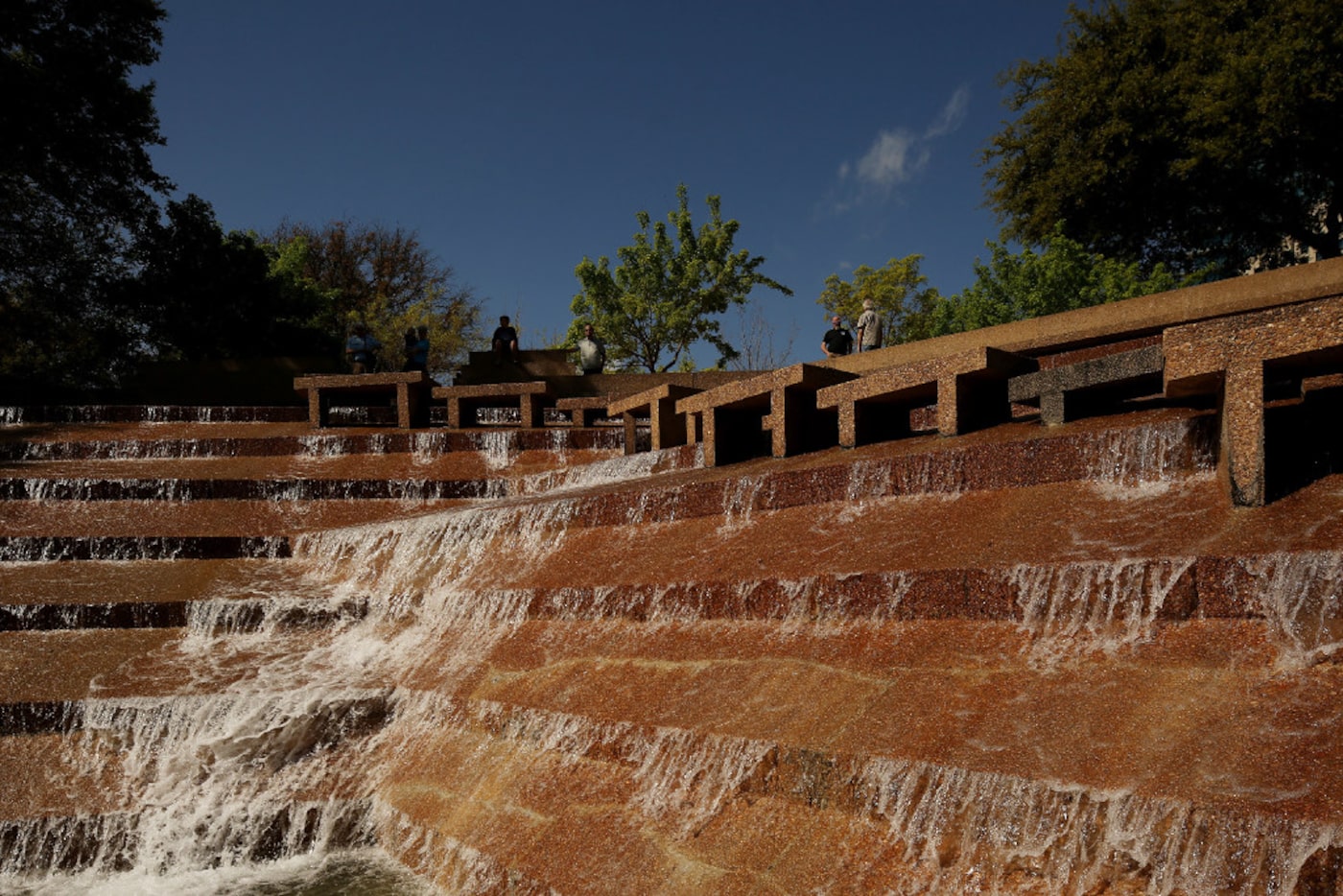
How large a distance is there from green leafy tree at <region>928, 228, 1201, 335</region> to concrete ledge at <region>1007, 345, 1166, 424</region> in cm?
1668

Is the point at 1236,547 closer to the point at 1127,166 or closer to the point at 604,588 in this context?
the point at 604,588

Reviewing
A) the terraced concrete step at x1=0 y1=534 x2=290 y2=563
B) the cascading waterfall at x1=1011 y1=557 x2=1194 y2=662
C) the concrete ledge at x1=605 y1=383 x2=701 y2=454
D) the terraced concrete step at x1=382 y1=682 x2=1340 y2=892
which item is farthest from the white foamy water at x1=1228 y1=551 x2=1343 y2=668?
the terraced concrete step at x1=0 y1=534 x2=290 y2=563

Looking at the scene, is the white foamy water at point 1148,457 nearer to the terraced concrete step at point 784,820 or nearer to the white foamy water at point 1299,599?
the white foamy water at point 1299,599

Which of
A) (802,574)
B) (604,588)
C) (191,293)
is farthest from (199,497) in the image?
(191,293)

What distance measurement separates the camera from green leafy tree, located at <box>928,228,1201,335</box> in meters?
24.1

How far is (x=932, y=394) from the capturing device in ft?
25.1

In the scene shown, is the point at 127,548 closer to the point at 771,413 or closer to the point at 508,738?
the point at 508,738

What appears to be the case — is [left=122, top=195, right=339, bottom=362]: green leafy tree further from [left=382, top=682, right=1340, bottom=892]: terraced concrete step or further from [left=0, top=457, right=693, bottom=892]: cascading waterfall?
[left=382, top=682, right=1340, bottom=892]: terraced concrete step

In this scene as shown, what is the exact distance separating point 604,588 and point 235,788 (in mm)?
2694

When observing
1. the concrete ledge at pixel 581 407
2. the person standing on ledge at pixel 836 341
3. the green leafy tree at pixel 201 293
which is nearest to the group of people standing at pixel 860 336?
the person standing on ledge at pixel 836 341

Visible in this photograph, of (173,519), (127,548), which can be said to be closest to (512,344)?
(173,519)

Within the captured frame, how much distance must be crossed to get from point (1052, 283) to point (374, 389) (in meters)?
19.4

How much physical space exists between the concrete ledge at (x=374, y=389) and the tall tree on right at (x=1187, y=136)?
1781 cm

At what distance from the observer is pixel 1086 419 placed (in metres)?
6.34
